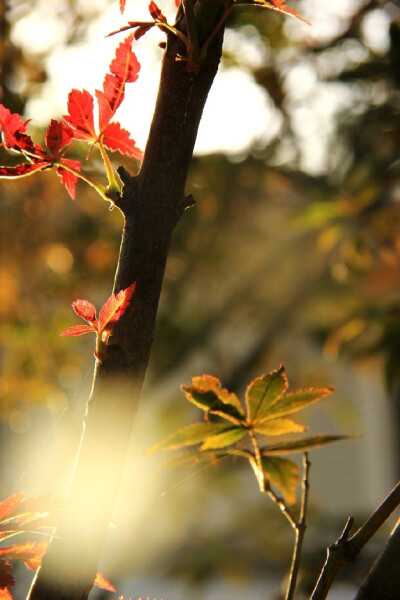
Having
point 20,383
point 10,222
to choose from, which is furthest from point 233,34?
point 20,383

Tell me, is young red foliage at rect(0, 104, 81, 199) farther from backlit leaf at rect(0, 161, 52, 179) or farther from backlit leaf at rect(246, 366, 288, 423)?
backlit leaf at rect(246, 366, 288, 423)

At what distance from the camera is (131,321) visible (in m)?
0.38

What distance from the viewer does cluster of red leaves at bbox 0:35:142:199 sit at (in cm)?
40

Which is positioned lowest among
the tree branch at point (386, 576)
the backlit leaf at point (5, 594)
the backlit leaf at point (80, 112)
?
the backlit leaf at point (5, 594)

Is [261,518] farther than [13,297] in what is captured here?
Yes

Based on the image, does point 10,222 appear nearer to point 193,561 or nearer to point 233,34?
point 233,34

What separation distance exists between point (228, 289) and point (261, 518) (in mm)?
720

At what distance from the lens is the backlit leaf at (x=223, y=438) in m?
0.53

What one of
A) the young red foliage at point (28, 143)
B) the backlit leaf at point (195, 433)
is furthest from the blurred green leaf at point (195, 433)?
the young red foliage at point (28, 143)

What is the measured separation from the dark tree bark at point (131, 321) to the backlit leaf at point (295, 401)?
167 mm

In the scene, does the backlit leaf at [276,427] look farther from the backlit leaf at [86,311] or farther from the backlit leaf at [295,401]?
the backlit leaf at [86,311]

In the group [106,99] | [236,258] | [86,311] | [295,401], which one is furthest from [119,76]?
[236,258]

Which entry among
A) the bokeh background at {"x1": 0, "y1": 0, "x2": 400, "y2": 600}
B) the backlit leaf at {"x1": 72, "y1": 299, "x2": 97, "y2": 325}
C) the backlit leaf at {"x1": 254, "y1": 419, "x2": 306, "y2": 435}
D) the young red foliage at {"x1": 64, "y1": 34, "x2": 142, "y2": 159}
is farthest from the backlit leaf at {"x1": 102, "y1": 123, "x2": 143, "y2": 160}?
the bokeh background at {"x1": 0, "y1": 0, "x2": 400, "y2": 600}

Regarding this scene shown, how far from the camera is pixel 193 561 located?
1901mm
